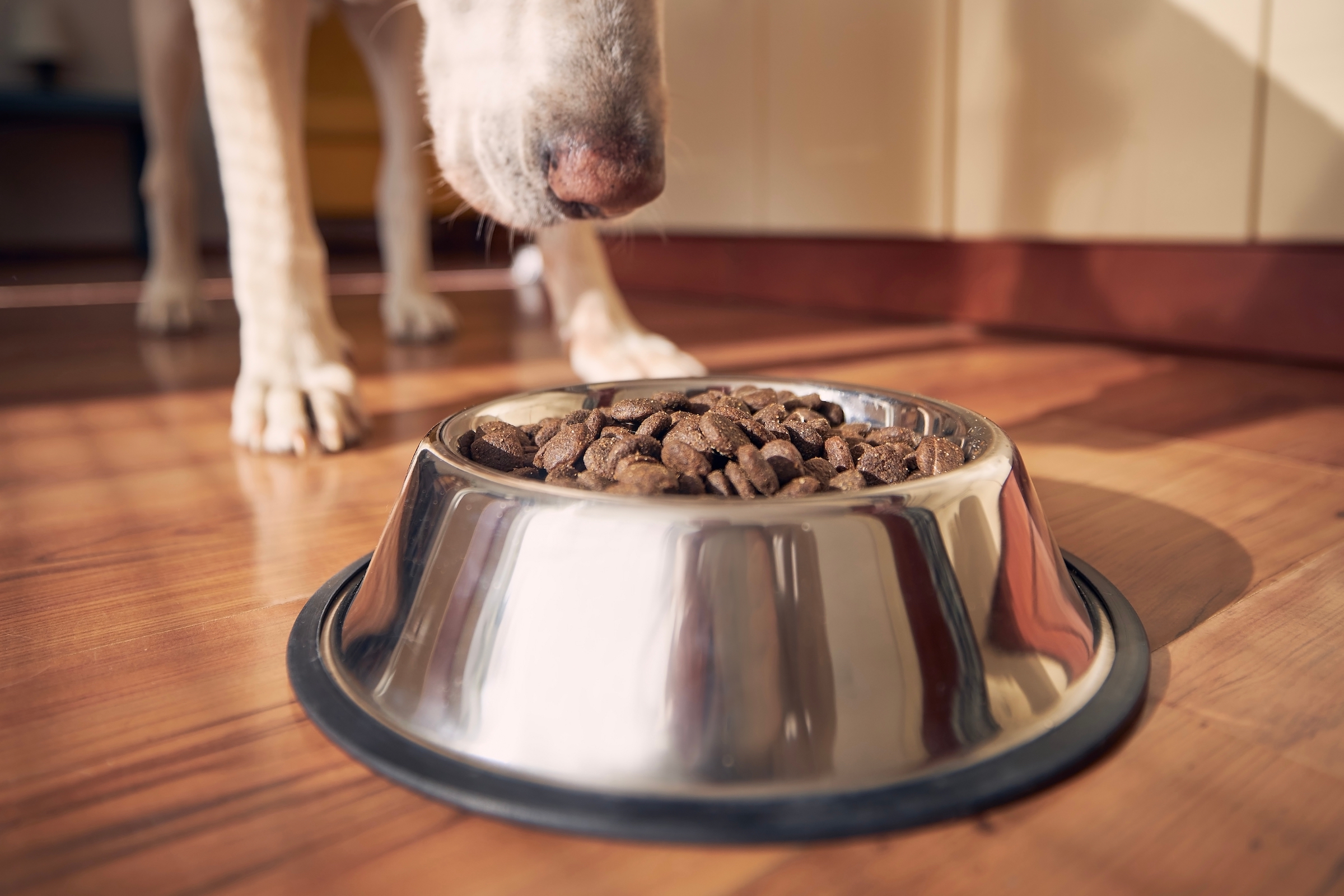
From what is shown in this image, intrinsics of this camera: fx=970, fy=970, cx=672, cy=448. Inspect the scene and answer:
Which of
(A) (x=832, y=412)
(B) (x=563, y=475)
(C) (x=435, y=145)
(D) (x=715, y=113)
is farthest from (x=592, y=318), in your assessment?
(D) (x=715, y=113)

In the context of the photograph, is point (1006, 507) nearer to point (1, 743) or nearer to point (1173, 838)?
point (1173, 838)

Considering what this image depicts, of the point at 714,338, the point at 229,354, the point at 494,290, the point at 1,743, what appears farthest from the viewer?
the point at 494,290

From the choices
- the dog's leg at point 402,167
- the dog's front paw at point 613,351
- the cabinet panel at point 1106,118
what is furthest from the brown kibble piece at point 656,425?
the cabinet panel at point 1106,118

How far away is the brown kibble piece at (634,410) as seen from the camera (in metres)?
0.67

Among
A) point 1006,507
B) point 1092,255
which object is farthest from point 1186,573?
point 1092,255

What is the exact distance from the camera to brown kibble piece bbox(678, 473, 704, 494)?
1.87 feet

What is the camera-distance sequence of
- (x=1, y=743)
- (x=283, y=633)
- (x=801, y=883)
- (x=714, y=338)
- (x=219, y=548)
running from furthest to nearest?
(x=714, y=338)
(x=219, y=548)
(x=283, y=633)
(x=1, y=743)
(x=801, y=883)

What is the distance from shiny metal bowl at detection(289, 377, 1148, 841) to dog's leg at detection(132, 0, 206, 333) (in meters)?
1.76

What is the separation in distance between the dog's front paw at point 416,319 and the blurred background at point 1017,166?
0.44 metres

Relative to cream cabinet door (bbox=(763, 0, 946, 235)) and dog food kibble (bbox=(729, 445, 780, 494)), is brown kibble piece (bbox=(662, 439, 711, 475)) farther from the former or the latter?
cream cabinet door (bbox=(763, 0, 946, 235))

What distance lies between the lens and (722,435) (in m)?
0.61

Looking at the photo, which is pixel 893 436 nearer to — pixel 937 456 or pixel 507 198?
pixel 937 456

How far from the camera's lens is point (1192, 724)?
528 mm

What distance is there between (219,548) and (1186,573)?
31.2 inches
